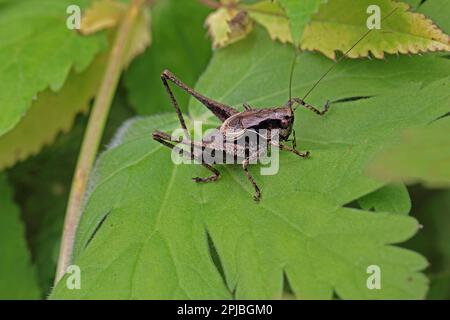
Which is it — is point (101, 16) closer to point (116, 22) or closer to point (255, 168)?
point (116, 22)

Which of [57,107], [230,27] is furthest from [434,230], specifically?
[57,107]

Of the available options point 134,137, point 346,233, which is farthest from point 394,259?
point 134,137

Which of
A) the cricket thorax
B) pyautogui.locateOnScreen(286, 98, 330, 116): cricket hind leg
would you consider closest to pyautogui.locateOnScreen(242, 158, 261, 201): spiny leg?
the cricket thorax

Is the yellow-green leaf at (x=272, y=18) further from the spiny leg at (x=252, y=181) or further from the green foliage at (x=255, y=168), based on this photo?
the spiny leg at (x=252, y=181)

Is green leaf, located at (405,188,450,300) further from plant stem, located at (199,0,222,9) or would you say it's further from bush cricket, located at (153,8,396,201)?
plant stem, located at (199,0,222,9)

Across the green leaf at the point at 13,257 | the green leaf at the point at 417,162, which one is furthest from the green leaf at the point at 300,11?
the green leaf at the point at 13,257

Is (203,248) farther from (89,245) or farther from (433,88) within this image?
(433,88)
